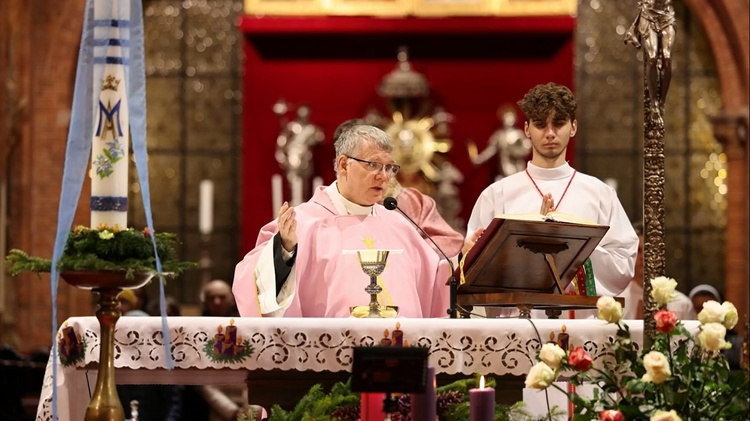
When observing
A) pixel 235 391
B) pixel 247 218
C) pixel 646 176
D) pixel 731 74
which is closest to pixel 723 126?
pixel 731 74

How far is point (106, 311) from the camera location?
4.33 metres

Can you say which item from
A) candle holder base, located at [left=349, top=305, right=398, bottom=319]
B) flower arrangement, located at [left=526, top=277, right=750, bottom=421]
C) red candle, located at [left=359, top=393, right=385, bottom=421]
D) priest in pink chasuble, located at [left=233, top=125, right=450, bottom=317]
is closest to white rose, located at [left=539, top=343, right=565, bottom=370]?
flower arrangement, located at [left=526, top=277, right=750, bottom=421]

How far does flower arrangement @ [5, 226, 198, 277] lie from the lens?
423 cm

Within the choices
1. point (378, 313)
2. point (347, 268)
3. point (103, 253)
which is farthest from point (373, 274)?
point (103, 253)

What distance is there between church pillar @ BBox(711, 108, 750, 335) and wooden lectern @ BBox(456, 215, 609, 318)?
8.24 meters

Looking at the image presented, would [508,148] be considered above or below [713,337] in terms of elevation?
above

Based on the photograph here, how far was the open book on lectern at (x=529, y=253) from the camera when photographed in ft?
15.4

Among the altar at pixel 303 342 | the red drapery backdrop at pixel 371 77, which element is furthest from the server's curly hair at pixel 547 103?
the red drapery backdrop at pixel 371 77

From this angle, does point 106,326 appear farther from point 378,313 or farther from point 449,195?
point 449,195

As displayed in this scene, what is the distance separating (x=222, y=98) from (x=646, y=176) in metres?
9.52

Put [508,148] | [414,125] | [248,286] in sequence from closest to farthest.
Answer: [248,286] → [508,148] → [414,125]

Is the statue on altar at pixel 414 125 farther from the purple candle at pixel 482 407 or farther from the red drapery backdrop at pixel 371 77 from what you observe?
the purple candle at pixel 482 407

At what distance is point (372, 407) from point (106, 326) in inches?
33.3

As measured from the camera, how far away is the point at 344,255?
5.47 m
